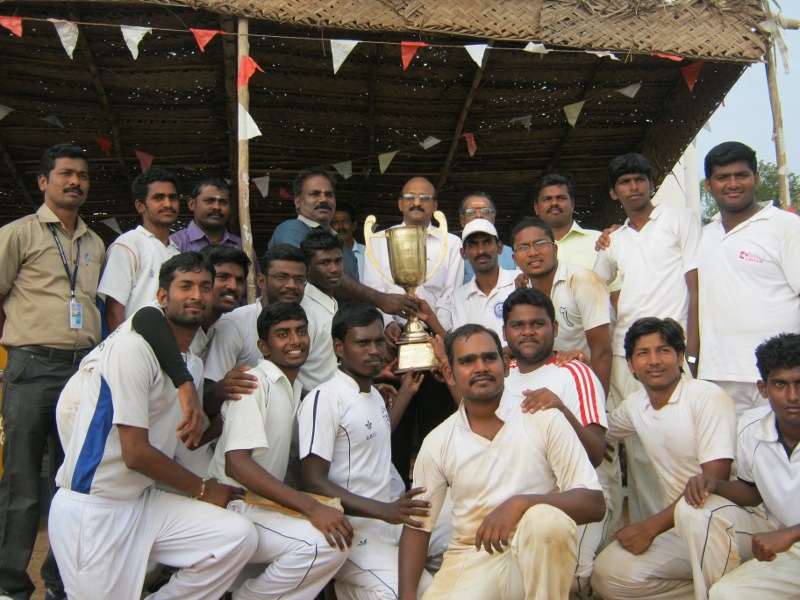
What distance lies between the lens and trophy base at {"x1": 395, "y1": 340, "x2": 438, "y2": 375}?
4.16 metres

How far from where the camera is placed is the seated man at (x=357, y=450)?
142 inches

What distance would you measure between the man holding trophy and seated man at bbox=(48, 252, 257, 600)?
1.27 meters

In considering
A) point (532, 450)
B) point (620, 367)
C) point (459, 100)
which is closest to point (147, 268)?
point (532, 450)

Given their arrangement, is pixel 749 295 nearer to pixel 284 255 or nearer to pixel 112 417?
pixel 284 255

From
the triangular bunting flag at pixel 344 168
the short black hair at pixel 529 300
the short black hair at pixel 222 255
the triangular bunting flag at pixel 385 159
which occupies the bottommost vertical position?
the short black hair at pixel 529 300

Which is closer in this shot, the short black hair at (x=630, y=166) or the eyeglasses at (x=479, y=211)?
the short black hair at (x=630, y=166)

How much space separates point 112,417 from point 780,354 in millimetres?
2827

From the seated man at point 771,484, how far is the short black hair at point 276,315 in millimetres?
1963

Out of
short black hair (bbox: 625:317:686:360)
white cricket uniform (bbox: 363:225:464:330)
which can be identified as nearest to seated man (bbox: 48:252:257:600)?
white cricket uniform (bbox: 363:225:464:330)

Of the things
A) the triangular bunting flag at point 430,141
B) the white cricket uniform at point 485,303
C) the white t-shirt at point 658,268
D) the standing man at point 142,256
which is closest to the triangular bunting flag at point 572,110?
the triangular bunting flag at point 430,141

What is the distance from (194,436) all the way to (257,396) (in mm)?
371

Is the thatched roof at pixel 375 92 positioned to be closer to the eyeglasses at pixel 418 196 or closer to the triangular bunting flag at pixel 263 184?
the triangular bunting flag at pixel 263 184

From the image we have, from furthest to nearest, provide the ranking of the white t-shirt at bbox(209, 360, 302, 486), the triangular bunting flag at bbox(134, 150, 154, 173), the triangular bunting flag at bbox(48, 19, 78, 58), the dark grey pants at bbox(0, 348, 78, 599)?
the triangular bunting flag at bbox(134, 150, 154, 173)
the triangular bunting flag at bbox(48, 19, 78, 58)
the dark grey pants at bbox(0, 348, 78, 599)
the white t-shirt at bbox(209, 360, 302, 486)

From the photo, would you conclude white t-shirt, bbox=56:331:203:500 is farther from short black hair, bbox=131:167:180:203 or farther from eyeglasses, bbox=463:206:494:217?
eyeglasses, bbox=463:206:494:217
